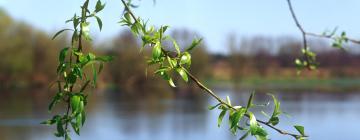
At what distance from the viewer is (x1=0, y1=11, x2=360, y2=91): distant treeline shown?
119 ft

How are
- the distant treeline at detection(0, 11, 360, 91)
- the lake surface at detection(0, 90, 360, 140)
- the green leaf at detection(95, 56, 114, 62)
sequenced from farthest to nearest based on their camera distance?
the distant treeline at detection(0, 11, 360, 91) < the lake surface at detection(0, 90, 360, 140) < the green leaf at detection(95, 56, 114, 62)

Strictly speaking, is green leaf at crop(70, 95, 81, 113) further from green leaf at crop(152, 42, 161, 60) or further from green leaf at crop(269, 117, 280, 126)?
green leaf at crop(269, 117, 280, 126)

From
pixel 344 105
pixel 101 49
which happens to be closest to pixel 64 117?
pixel 344 105

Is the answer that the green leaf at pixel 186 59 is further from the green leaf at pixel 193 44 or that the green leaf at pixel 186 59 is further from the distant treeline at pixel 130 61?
the distant treeline at pixel 130 61

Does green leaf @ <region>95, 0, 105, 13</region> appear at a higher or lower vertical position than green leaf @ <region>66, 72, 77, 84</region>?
higher

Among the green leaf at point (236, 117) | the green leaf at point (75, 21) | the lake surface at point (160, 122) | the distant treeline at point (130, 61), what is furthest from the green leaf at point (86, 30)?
the distant treeline at point (130, 61)

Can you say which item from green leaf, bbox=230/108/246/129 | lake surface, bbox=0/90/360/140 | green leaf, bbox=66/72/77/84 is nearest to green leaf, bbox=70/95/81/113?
green leaf, bbox=66/72/77/84

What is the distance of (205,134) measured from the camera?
15547mm

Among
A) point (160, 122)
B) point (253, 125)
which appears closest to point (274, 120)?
point (253, 125)

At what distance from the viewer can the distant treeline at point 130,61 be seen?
3619 centimetres

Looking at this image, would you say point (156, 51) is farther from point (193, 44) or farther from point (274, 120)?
point (274, 120)

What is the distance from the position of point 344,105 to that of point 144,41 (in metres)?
25.3

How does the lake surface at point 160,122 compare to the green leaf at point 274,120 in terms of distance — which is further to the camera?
the lake surface at point 160,122

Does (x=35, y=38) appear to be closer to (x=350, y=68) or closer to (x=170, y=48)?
(x=350, y=68)
